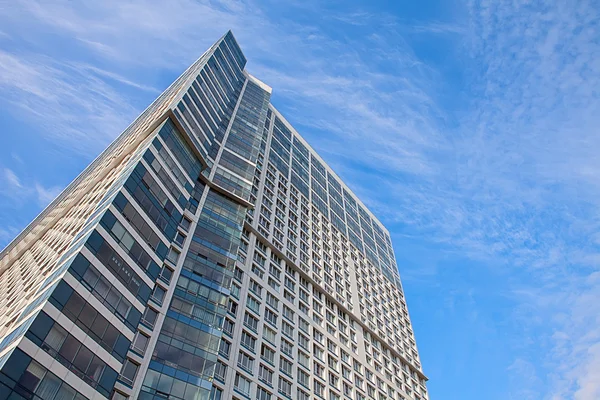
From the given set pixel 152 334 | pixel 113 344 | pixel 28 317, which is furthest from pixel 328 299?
pixel 28 317

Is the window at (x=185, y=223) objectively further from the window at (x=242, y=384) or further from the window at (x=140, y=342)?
the window at (x=242, y=384)

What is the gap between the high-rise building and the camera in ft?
105

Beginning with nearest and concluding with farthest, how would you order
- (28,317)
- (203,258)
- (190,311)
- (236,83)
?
(28,317) < (190,311) < (203,258) < (236,83)

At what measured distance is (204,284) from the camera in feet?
149

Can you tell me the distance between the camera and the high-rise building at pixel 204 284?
105 ft

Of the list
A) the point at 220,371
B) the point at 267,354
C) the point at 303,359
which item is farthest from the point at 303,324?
the point at 220,371

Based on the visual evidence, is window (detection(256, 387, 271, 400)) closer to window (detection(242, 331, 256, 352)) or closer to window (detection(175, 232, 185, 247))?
window (detection(242, 331, 256, 352))

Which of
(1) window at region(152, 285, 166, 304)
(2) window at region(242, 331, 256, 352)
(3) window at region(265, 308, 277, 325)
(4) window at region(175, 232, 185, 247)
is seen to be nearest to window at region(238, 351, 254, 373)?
(2) window at region(242, 331, 256, 352)

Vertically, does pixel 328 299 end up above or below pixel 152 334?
above

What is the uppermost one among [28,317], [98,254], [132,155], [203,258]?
[132,155]

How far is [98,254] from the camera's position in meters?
35.7

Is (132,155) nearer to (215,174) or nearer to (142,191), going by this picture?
(142,191)

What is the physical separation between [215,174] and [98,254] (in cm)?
2500

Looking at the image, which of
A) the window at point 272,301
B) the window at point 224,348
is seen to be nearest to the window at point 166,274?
the window at point 224,348
